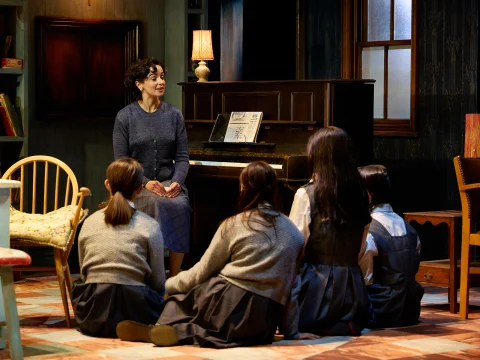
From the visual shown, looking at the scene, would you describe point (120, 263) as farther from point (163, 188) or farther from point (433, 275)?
point (433, 275)

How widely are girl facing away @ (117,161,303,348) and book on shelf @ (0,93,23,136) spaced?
9.24ft

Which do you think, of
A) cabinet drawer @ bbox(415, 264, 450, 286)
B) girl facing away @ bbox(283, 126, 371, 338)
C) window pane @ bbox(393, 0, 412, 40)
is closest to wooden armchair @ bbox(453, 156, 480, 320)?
cabinet drawer @ bbox(415, 264, 450, 286)

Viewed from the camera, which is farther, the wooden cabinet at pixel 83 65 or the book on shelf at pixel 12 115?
the wooden cabinet at pixel 83 65

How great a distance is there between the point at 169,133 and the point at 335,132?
5.15 feet

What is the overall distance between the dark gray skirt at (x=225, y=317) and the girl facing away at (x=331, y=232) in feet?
1.01

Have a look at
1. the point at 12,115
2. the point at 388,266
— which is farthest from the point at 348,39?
the point at 388,266

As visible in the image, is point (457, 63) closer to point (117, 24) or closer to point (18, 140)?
point (117, 24)

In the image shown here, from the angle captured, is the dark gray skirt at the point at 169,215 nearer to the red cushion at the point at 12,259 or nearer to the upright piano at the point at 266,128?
the upright piano at the point at 266,128

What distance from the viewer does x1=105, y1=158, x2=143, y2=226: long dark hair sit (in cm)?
484

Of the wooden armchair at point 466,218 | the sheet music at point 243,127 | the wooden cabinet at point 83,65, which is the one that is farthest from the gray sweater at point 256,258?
the wooden cabinet at point 83,65

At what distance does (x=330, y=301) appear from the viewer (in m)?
4.90

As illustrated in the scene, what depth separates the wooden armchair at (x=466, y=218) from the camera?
5512mm

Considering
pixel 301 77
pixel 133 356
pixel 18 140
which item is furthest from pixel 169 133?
pixel 301 77

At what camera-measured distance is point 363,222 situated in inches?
193
